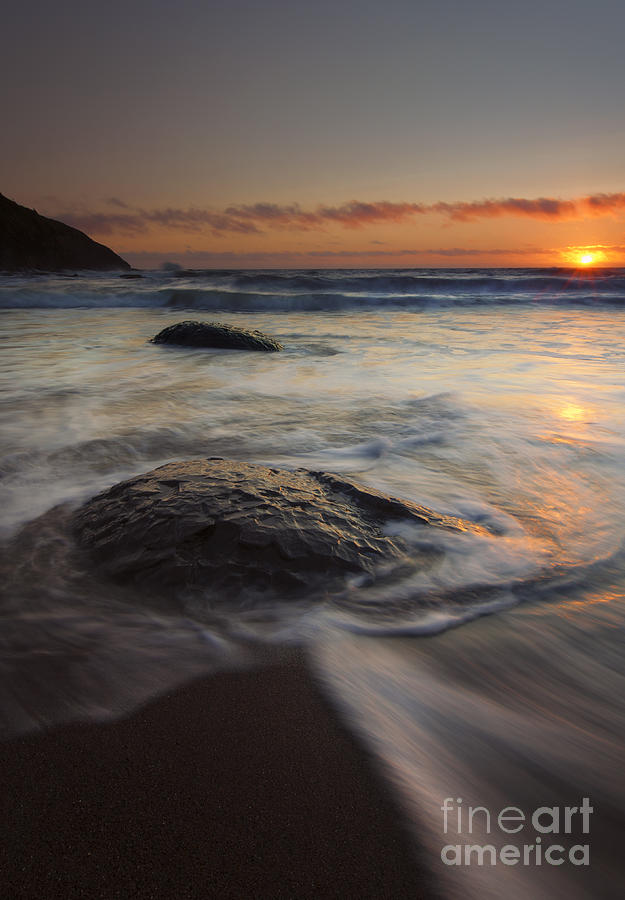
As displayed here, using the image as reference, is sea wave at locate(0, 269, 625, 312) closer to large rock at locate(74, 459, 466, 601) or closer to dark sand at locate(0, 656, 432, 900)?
large rock at locate(74, 459, 466, 601)

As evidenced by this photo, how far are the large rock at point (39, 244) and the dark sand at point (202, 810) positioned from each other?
170ft

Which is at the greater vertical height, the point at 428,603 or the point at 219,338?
the point at 219,338

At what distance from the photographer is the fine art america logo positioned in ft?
3.28

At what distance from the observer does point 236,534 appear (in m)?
1.89

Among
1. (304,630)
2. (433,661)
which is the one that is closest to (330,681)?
(304,630)

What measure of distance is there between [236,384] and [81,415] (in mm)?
1707

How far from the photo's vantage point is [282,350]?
26.4ft

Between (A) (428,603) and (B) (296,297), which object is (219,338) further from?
(B) (296,297)

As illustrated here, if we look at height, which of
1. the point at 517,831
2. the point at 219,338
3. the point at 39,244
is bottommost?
the point at 517,831

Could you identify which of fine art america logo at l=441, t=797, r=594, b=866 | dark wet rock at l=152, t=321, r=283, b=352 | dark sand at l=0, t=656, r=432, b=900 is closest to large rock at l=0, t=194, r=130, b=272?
dark wet rock at l=152, t=321, r=283, b=352

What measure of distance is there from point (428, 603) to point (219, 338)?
21.6 ft

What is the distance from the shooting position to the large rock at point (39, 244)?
163 ft

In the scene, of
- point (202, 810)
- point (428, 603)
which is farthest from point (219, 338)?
point (202, 810)

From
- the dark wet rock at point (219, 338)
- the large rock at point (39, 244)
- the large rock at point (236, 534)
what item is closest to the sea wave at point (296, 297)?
the dark wet rock at point (219, 338)
